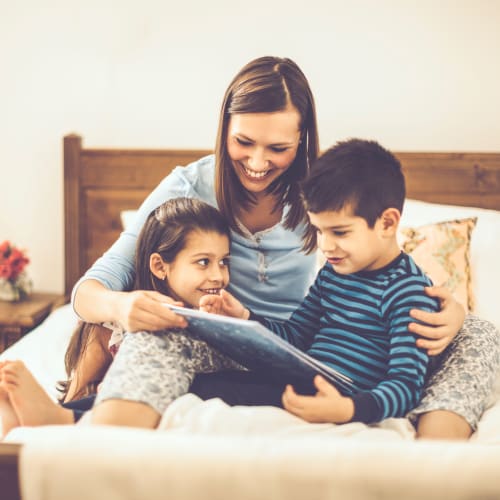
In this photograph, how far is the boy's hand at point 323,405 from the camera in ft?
3.53

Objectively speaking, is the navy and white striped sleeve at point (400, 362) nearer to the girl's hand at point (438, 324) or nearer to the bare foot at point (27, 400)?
the girl's hand at point (438, 324)

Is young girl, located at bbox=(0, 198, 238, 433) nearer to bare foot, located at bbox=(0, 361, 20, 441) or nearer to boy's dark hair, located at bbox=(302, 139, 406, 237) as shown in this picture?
bare foot, located at bbox=(0, 361, 20, 441)

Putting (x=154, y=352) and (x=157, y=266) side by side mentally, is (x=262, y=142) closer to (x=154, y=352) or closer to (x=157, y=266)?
(x=157, y=266)

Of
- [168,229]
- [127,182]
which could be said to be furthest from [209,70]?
[168,229]

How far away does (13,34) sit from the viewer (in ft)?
8.76

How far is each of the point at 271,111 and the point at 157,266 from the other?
0.43 m

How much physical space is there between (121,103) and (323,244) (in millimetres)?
1658

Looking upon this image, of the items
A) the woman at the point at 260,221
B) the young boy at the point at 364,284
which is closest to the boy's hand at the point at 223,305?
the young boy at the point at 364,284

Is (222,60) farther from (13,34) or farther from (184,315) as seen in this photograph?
(184,315)

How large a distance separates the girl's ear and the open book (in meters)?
0.27

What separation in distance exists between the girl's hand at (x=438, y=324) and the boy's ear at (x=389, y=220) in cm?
13

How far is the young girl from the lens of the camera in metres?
1.06

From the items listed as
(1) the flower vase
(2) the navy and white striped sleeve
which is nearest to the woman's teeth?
(2) the navy and white striped sleeve

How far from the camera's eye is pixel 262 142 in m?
1.47
